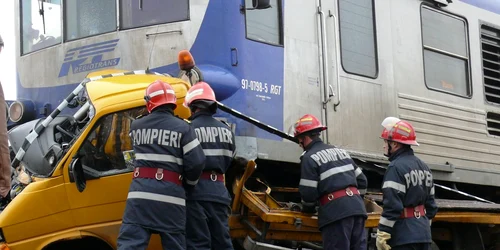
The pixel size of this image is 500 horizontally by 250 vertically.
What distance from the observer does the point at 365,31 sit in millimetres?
9234

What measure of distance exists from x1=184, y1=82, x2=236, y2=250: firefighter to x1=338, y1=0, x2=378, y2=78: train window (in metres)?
2.41

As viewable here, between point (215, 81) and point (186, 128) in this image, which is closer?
point (186, 128)

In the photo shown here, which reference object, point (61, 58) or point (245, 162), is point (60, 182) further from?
point (61, 58)

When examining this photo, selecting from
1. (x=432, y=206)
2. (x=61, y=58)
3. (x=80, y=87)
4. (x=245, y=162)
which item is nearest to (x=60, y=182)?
(x=80, y=87)

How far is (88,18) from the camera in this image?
339 inches

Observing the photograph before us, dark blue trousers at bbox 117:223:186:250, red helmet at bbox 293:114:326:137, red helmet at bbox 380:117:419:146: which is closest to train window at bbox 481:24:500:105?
red helmet at bbox 380:117:419:146

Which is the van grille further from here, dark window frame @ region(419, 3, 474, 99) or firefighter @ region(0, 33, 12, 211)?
firefighter @ region(0, 33, 12, 211)

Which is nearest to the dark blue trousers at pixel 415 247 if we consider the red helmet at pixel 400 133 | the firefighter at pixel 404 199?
the firefighter at pixel 404 199

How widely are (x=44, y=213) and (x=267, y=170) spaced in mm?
2507

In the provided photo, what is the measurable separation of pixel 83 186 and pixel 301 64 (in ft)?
9.06

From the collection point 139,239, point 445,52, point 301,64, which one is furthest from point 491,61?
point 139,239

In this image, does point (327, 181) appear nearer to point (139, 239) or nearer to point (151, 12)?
point (139, 239)

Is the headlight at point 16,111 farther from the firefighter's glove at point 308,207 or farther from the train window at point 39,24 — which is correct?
the firefighter's glove at point 308,207

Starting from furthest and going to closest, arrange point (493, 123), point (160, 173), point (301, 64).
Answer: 1. point (493, 123)
2. point (301, 64)
3. point (160, 173)
